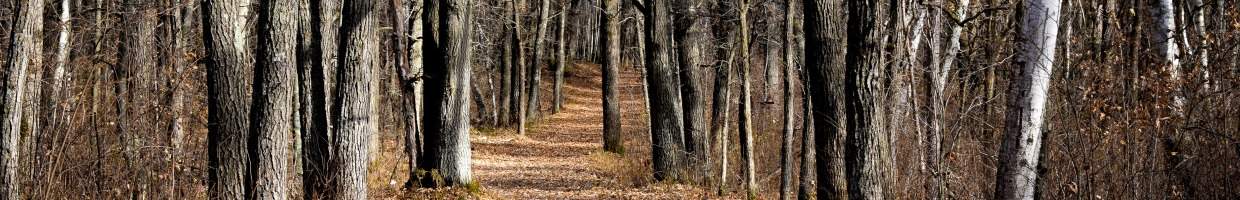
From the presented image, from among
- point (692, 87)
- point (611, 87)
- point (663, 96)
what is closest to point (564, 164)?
point (611, 87)

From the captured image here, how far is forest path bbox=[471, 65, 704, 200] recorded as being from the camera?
1420cm

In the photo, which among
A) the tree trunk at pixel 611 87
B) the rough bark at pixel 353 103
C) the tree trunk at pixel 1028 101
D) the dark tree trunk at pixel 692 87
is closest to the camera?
the tree trunk at pixel 1028 101

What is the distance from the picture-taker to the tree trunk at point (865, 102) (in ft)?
22.5

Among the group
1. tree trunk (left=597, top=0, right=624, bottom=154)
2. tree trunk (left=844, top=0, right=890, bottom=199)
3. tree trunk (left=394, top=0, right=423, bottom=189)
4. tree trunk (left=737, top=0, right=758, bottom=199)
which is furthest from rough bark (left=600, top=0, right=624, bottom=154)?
tree trunk (left=844, top=0, right=890, bottom=199)

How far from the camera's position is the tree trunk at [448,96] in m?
12.5

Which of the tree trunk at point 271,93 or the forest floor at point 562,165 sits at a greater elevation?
the tree trunk at point 271,93

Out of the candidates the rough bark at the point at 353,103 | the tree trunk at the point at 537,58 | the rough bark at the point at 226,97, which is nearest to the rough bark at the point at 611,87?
the tree trunk at the point at 537,58

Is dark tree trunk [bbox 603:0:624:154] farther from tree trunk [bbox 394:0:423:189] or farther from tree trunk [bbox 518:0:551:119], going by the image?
tree trunk [bbox 394:0:423:189]

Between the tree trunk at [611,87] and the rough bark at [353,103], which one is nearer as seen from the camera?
the rough bark at [353,103]

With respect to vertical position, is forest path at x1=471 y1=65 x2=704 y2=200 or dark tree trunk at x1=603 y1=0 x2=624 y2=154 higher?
dark tree trunk at x1=603 y1=0 x2=624 y2=154

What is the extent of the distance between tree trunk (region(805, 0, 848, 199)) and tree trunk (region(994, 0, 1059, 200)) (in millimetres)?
997

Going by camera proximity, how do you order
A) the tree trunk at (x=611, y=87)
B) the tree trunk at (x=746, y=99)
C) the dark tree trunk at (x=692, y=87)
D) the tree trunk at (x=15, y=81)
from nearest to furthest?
the tree trunk at (x=15, y=81) → the tree trunk at (x=746, y=99) → the dark tree trunk at (x=692, y=87) → the tree trunk at (x=611, y=87)

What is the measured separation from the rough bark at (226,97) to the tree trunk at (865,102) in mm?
4301

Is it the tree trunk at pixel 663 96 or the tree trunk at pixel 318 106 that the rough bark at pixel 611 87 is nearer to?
the tree trunk at pixel 663 96
